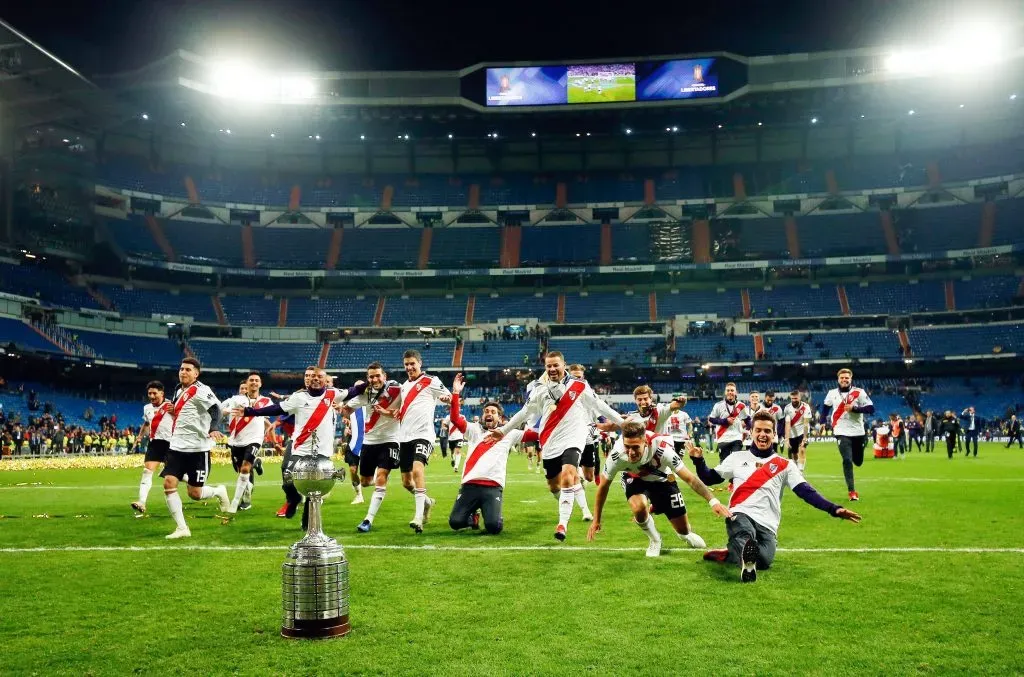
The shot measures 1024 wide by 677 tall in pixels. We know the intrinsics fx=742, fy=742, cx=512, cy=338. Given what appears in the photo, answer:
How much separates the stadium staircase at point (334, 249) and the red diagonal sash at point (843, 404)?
54077 mm

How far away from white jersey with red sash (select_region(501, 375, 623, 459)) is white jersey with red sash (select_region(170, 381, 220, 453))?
434 centimetres

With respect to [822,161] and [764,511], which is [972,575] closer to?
Result: [764,511]

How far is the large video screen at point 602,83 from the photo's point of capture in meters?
58.8

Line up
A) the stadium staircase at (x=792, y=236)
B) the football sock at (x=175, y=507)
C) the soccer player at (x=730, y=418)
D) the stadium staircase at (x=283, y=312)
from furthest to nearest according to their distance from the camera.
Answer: the stadium staircase at (x=792, y=236) < the stadium staircase at (x=283, y=312) < the soccer player at (x=730, y=418) < the football sock at (x=175, y=507)

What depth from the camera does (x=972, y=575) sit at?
6.89 metres

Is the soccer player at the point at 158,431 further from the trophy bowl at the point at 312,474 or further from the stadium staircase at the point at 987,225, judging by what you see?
the stadium staircase at the point at 987,225

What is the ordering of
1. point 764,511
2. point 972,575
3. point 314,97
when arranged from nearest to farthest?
1. point 972,575
2. point 764,511
3. point 314,97

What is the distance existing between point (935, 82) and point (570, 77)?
27918 mm

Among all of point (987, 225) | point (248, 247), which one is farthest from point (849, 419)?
point (248, 247)

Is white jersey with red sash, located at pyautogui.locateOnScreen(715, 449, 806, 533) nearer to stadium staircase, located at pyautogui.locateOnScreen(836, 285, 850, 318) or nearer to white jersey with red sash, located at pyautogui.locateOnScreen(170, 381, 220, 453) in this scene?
white jersey with red sash, located at pyautogui.locateOnScreen(170, 381, 220, 453)

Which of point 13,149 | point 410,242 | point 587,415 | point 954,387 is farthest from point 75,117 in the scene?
point 954,387

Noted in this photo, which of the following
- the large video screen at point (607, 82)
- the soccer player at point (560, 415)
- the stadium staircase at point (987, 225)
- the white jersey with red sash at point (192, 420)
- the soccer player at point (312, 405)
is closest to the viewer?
the soccer player at point (560, 415)

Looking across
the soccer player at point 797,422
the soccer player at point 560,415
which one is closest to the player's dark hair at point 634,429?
the soccer player at point 560,415

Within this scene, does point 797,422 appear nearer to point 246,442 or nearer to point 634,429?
point 634,429
